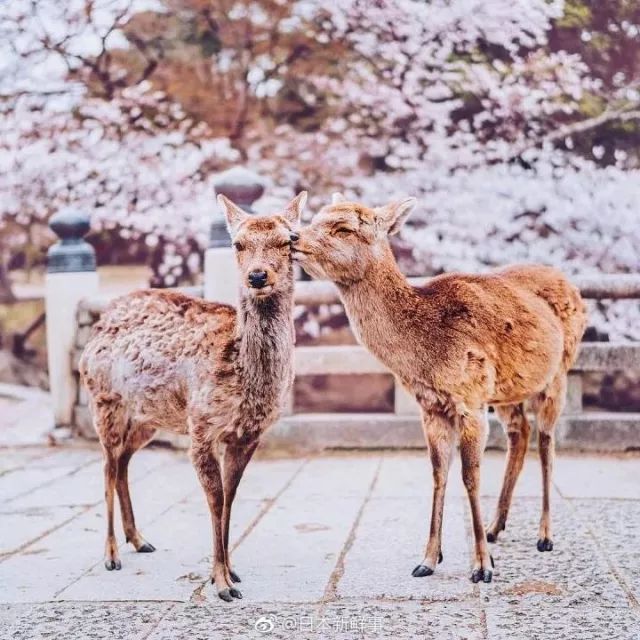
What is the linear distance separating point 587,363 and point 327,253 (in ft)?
12.1

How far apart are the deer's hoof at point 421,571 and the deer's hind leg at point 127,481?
132 cm

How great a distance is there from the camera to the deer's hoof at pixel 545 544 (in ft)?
14.0

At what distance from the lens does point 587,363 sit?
22.4 ft

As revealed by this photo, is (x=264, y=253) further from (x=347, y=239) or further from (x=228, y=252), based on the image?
(x=228, y=252)

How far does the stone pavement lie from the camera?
3305mm

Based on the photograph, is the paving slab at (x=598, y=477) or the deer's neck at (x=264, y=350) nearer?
the deer's neck at (x=264, y=350)

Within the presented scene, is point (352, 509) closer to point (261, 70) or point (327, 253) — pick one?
point (327, 253)

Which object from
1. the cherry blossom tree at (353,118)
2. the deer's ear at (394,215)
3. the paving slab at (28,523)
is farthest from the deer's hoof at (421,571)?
the cherry blossom tree at (353,118)

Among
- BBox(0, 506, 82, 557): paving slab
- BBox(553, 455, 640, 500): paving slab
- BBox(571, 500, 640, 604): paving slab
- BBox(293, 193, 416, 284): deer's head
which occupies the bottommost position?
BBox(553, 455, 640, 500): paving slab

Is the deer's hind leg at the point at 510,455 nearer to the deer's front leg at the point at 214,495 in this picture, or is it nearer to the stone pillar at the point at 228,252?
the deer's front leg at the point at 214,495

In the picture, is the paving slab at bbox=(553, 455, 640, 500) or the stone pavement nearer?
the stone pavement

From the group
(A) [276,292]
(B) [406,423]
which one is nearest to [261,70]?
(B) [406,423]

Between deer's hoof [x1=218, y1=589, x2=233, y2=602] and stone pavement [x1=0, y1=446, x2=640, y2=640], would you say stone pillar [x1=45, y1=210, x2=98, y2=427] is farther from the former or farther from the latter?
deer's hoof [x1=218, y1=589, x2=233, y2=602]

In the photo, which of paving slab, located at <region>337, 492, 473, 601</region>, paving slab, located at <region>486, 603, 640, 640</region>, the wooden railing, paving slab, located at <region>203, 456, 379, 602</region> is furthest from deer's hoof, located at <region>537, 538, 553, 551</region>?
the wooden railing
